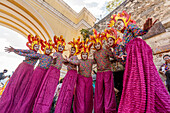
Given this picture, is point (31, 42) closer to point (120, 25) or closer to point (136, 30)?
point (120, 25)

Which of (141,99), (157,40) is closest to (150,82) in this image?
(141,99)

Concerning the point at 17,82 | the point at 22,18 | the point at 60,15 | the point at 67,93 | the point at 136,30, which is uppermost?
the point at 60,15

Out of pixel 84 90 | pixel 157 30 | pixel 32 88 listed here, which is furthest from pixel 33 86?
pixel 157 30

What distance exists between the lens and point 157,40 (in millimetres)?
2098

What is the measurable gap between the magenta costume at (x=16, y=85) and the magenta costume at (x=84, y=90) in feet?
4.70

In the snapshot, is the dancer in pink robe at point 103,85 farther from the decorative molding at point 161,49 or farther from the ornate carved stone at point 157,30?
the ornate carved stone at point 157,30

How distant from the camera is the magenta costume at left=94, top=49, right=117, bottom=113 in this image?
5.93 feet

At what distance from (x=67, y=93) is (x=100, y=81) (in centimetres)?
85

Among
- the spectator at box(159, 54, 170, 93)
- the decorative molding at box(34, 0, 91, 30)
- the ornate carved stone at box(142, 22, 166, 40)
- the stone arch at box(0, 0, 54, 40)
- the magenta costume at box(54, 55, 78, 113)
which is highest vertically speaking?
the decorative molding at box(34, 0, 91, 30)

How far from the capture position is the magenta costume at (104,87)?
181 centimetres

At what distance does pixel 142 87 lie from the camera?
1137mm

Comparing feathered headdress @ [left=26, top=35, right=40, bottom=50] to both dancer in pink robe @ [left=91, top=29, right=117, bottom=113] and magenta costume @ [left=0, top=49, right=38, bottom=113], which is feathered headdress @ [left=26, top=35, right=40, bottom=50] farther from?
dancer in pink robe @ [left=91, top=29, right=117, bottom=113]

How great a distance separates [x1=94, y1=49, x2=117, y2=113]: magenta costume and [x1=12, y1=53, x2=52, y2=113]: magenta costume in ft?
5.22

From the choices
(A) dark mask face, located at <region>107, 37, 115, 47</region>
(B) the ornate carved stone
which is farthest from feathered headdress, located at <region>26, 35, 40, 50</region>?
(B) the ornate carved stone
